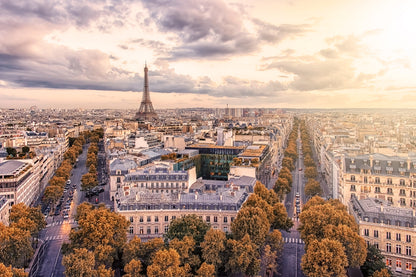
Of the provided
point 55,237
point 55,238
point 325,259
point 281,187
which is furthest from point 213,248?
point 281,187

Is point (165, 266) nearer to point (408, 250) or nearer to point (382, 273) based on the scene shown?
point (382, 273)

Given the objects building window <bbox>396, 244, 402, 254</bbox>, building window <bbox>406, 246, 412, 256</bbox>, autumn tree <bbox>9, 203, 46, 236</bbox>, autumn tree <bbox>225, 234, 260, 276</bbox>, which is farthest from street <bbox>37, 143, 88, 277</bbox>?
building window <bbox>406, 246, 412, 256</bbox>

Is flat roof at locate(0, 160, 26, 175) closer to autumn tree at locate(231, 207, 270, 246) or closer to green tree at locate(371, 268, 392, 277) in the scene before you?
autumn tree at locate(231, 207, 270, 246)

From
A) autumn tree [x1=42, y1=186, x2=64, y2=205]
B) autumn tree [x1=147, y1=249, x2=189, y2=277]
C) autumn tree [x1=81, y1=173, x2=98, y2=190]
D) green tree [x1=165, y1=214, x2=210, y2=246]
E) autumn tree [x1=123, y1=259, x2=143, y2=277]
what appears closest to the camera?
autumn tree [x1=147, y1=249, x2=189, y2=277]

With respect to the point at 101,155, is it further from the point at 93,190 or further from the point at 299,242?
the point at 299,242

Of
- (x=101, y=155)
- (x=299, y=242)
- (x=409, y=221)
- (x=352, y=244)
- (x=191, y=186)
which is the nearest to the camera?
(x=352, y=244)

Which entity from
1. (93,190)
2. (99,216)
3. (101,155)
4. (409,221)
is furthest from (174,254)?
(101,155)
